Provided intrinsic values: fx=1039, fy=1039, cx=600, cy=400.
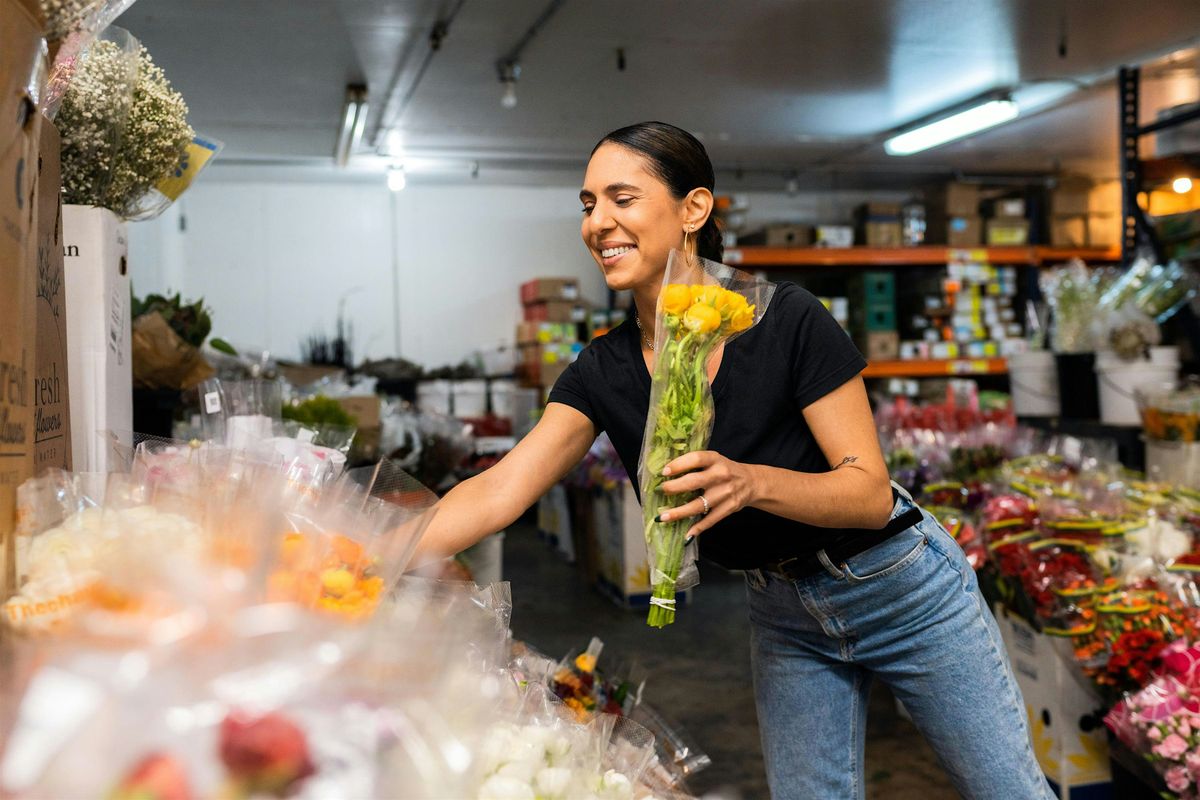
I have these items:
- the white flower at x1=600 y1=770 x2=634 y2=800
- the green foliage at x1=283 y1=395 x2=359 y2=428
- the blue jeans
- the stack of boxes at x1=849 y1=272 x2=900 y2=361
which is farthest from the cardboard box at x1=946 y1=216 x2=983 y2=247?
the white flower at x1=600 y1=770 x2=634 y2=800

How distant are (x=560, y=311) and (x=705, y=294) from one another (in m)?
7.62

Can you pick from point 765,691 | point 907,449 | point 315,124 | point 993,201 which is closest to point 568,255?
point 315,124

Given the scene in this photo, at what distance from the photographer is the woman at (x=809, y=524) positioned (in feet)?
5.26

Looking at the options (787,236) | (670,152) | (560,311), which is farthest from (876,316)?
(670,152)

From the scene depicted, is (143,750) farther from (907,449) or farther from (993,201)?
(993,201)

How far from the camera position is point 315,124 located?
Result: 7.32m

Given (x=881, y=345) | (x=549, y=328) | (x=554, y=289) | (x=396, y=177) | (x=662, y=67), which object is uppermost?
(x=662, y=67)

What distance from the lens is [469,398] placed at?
879 cm

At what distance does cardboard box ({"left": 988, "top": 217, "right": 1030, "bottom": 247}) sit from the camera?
8.30 m

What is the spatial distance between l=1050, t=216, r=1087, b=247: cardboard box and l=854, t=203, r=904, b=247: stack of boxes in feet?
4.56

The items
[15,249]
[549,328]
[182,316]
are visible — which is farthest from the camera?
[549,328]

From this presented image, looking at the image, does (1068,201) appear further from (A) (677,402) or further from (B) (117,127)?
(B) (117,127)

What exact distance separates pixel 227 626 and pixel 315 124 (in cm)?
717

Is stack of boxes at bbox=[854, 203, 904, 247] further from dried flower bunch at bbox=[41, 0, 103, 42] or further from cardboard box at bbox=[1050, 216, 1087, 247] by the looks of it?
dried flower bunch at bbox=[41, 0, 103, 42]
